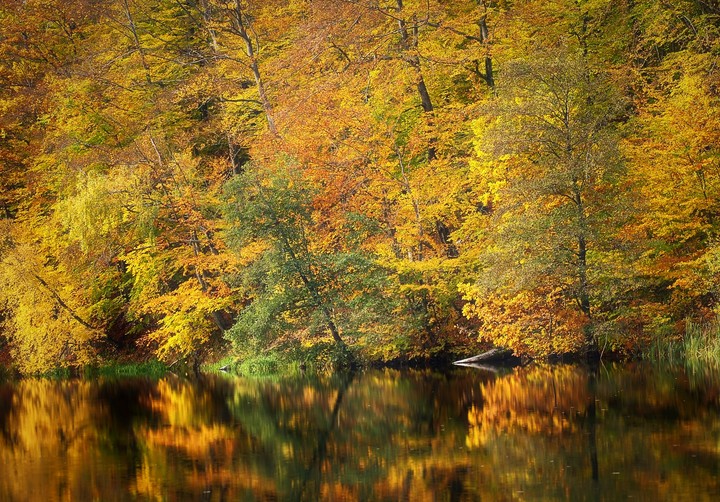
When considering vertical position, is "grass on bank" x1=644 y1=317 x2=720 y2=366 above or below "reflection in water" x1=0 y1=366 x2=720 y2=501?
above

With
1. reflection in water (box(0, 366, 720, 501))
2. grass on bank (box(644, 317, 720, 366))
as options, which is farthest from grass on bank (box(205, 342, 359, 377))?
grass on bank (box(644, 317, 720, 366))

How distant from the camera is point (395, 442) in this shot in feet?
43.8

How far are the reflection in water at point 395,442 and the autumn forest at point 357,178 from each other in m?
2.59

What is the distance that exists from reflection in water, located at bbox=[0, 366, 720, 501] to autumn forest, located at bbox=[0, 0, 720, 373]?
2588 millimetres

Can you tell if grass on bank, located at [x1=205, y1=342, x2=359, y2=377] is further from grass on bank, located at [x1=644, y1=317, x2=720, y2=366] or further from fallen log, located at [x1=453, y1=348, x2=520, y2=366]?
grass on bank, located at [x1=644, y1=317, x2=720, y2=366]

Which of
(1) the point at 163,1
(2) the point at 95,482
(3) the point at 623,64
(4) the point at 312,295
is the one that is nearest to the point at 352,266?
(4) the point at 312,295

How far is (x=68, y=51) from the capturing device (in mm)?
37719

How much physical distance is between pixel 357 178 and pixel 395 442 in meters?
14.3

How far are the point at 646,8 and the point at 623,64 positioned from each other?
6.38ft

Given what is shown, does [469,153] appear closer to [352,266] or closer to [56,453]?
[352,266]

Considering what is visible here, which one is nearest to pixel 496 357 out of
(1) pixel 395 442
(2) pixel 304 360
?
(2) pixel 304 360

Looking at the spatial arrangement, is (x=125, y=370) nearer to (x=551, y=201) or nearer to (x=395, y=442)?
(x=551, y=201)

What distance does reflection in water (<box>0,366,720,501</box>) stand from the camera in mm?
10234

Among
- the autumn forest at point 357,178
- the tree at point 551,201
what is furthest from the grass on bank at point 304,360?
the tree at point 551,201
